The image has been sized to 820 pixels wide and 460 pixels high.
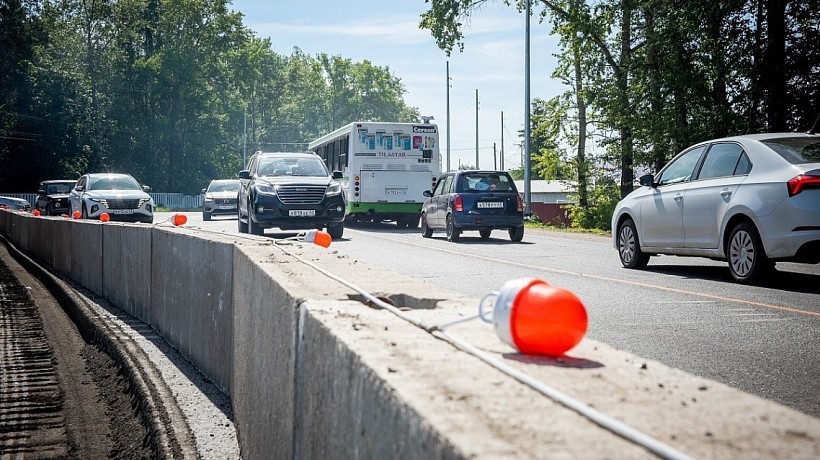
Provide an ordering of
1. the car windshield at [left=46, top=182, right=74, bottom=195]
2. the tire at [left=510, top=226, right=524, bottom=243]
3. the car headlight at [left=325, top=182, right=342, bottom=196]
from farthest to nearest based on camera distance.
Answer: the car windshield at [left=46, top=182, right=74, bottom=195]
the car headlight at [left=325, top=182, right=342, bottom=196]
the tire at [left=510, top=226, right=524, bottom=243]

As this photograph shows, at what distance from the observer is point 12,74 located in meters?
76.0

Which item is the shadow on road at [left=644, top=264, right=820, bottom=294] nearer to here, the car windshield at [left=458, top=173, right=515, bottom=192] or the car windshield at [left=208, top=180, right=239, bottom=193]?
the car windshield at [left=458, top=173, right=515, bottom=192]

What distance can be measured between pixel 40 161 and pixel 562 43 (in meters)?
52.1

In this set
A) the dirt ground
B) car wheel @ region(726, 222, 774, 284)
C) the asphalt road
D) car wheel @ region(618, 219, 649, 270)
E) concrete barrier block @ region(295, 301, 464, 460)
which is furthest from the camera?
car wheel @ region(618, 219, 649, 270)

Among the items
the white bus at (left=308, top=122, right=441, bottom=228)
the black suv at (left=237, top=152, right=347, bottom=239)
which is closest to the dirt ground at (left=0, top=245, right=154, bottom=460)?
the black suv at (left=237, top=152, right=347, bottom=239)

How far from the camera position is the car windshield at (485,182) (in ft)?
73.5

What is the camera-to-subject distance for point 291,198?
22016mm

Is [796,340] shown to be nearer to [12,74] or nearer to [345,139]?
[345,139]

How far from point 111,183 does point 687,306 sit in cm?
2299

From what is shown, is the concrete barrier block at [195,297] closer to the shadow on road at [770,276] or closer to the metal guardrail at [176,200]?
the shadow on road at [770,276]

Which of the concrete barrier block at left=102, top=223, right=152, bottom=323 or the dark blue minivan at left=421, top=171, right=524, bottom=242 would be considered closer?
the concrete barrier block at left=102, top=223, right=152, bottom=323

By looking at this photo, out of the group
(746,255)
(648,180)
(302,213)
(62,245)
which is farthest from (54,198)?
(746,255)

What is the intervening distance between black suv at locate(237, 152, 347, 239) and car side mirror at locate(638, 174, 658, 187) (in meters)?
10.5

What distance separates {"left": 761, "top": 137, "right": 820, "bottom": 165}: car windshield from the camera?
34.9 ft
